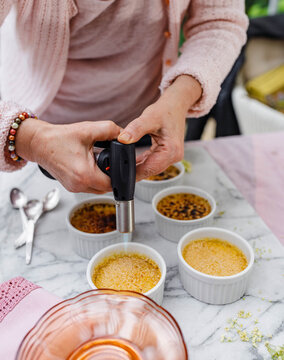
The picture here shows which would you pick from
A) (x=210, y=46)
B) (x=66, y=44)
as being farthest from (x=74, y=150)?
(x=210, y=46)

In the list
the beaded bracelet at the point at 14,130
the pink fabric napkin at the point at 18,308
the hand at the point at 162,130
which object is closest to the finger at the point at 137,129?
the hand at the point at 162,130

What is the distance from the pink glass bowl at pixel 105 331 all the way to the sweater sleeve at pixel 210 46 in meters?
0.55

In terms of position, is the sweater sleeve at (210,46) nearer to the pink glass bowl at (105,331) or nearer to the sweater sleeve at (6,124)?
the sweater sleeve at (6,124)

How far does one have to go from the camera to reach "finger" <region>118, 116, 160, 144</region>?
2.21 ft

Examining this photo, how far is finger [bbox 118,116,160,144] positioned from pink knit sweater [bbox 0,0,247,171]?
223mm

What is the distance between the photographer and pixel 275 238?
3.05 feet

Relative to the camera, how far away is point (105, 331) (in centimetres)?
64

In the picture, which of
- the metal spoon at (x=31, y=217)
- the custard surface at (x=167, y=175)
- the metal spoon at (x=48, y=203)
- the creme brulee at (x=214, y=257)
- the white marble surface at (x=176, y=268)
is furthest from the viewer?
the custard surface at (x=167, y=175)

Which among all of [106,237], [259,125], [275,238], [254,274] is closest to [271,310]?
[254,274]

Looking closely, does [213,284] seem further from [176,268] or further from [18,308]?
[18,308]

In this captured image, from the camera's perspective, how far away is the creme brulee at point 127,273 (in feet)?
2.52

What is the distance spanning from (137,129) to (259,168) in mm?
650

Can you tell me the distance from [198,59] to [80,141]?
1.35 feet

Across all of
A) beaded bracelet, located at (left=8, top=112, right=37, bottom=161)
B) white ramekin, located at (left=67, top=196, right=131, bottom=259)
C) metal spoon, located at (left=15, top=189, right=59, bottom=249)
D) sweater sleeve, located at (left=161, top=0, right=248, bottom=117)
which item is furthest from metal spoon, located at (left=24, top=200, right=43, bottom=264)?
sweater sleeve, located at (left=161, top=0, right=248, bottom=117)
